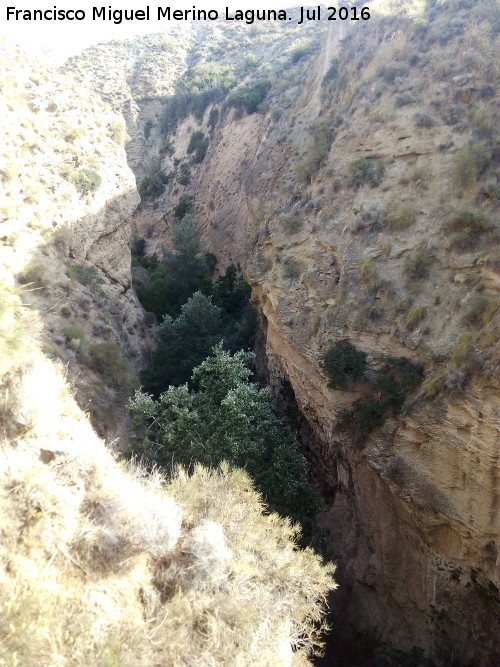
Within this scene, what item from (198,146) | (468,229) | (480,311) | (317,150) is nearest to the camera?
(480,311)

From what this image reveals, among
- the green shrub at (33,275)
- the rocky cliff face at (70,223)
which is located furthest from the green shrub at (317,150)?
the green shrub at (33,275)

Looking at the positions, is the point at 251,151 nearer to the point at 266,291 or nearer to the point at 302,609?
the point at 266,291

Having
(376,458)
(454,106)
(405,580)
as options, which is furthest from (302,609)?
(454,106)

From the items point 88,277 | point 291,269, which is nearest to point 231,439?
point 291,269

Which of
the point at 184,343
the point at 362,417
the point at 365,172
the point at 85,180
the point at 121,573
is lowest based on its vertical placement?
the point at 121,573

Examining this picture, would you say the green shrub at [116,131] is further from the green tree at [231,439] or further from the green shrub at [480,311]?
the green shrub at [480,311]

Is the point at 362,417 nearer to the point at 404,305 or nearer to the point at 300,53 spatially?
the point at 404,305
